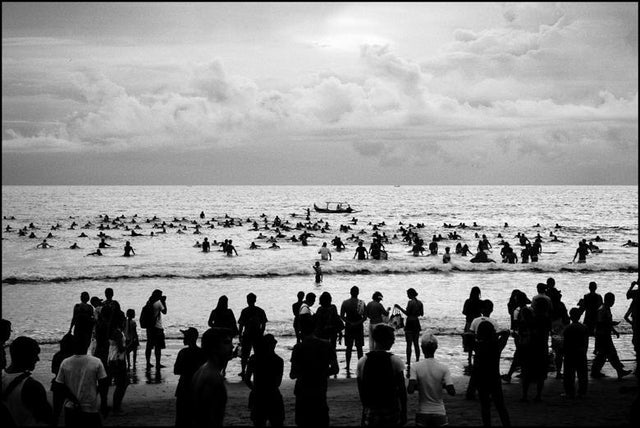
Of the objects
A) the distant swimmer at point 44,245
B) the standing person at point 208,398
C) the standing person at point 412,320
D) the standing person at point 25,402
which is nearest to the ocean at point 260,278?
the distant swimmer at point 44,245

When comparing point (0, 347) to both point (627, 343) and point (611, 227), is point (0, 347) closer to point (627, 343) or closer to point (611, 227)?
point (627, 343)

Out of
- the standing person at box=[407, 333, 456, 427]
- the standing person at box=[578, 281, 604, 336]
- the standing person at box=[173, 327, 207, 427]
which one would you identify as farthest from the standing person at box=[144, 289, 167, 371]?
the standing person at box=[578, 281, 604, 336]

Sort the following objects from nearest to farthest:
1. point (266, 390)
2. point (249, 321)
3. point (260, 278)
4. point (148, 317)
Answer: point (266, 390)
point (249, 321)
point (148, 317)
point (260, 278)

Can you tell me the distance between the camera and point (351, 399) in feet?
32.0

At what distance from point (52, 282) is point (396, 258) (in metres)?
21.6

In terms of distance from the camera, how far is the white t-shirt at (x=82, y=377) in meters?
5.67

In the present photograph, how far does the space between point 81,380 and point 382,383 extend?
9.06ft

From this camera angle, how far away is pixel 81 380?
18.6 feet

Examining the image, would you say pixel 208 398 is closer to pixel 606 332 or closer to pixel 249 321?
pixel 249 321

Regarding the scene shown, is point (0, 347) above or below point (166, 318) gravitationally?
above

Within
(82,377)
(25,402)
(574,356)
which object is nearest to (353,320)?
(574,356)

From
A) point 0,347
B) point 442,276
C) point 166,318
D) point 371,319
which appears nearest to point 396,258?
point 442,276

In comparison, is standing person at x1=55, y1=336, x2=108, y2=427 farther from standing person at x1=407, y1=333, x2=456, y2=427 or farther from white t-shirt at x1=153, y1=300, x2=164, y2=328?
white t-shirt at x1=153, y1=300, x2=164, y2=328

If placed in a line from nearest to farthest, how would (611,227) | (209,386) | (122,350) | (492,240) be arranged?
(209,386) → (122,350) → (492,240) → (611,227)
